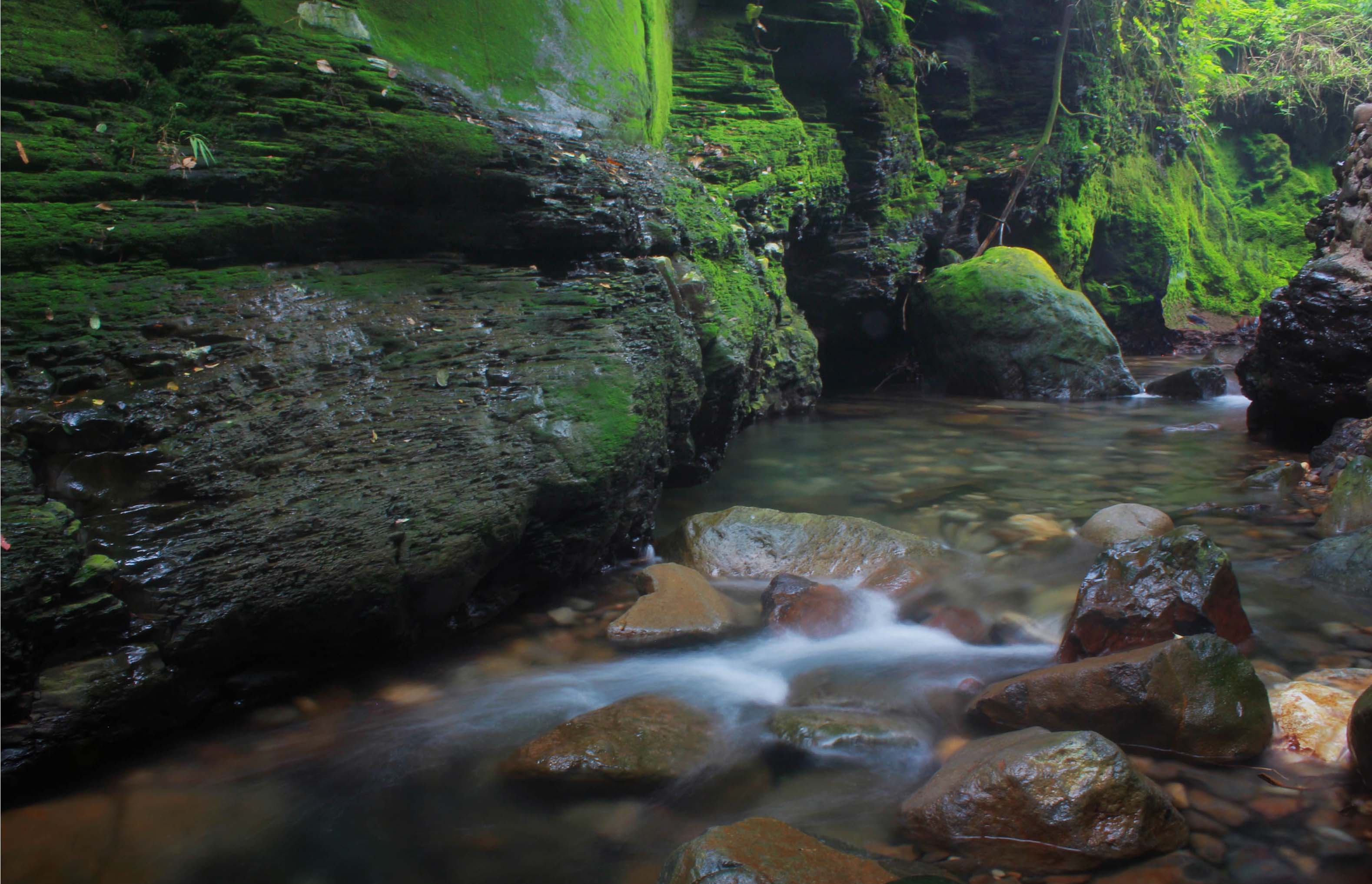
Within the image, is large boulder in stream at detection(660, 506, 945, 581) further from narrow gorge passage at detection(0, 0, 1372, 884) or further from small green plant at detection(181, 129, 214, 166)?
small green plant at detection(181, 129, 214, 166)

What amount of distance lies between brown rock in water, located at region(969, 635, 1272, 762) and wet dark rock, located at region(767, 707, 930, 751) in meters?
0.41

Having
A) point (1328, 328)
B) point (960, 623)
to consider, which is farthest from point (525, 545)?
point (1328, 328)

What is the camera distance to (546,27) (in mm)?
4297

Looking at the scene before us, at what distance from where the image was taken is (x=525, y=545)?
3438 mm

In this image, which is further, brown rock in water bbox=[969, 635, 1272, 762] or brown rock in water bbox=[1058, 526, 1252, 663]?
brown rock in water bbox=[1058, 526, 1252, 663]

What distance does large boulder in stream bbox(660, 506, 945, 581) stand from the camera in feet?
13.3

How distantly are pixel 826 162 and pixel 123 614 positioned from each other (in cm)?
781

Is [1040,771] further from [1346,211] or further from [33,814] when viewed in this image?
[1346,211]

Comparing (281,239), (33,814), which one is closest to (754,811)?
(33,814)

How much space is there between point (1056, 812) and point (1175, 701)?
654mm

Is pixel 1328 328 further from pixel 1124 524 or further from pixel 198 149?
pixel 198 149

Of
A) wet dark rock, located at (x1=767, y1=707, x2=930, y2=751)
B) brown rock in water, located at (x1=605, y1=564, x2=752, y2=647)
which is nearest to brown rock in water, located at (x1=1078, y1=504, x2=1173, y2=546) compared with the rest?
brown rock in water, located at (x1=605, y1=564, x2=752, y2=647)

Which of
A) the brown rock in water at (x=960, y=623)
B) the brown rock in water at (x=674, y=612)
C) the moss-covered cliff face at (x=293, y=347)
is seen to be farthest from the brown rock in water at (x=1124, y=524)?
the moss-covered cliff face at (x=293, y=347)

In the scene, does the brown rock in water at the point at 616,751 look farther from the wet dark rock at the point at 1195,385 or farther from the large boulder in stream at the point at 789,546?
the wet dark rock at the point at 1195,385
